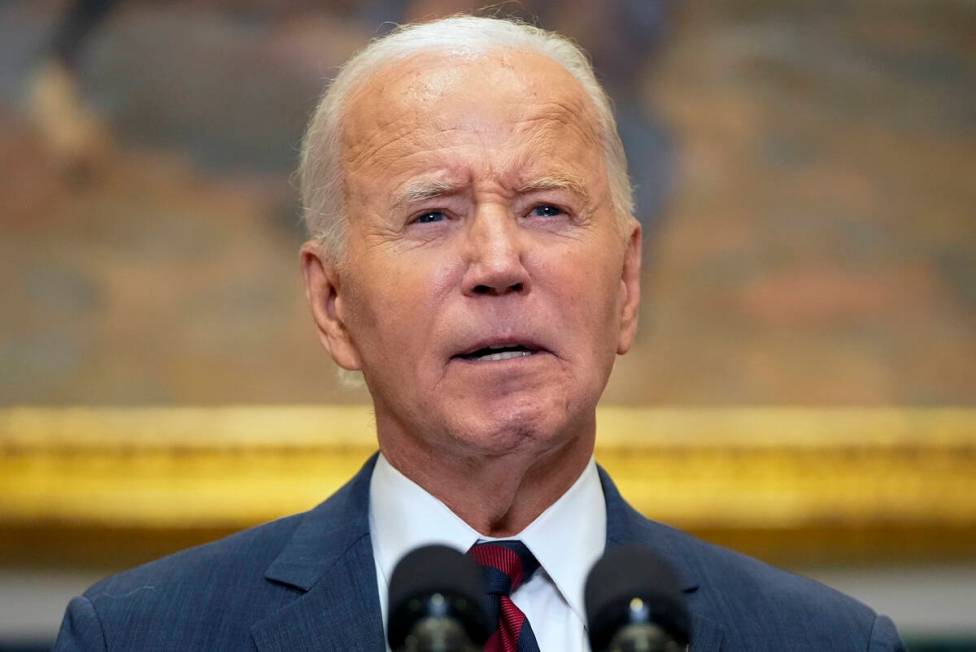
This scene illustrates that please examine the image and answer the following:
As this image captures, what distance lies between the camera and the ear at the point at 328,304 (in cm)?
263

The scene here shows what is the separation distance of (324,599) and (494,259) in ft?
2.14

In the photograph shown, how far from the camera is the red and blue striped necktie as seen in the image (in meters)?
2.31

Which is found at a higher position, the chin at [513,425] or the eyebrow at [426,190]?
the eyebrow at [426,190]

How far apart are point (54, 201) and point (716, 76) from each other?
245 centimetres

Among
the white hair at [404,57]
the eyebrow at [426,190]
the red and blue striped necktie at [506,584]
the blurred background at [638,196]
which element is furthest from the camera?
the blurred background at [638,196]

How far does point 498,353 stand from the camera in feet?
7.66

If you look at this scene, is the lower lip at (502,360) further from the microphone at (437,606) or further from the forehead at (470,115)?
the microphone at (437,606)

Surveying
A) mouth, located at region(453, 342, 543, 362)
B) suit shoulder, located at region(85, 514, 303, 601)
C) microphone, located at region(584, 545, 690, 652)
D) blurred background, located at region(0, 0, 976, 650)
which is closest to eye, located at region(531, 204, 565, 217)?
mouth, located at region(453, 342, 543, 362)

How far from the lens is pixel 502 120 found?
248cm

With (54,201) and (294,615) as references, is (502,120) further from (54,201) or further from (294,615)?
(54,201)

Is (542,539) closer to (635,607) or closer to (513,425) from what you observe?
(513,425)

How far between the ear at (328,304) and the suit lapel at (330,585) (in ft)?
0.86

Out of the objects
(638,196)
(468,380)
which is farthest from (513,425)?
(638,196)

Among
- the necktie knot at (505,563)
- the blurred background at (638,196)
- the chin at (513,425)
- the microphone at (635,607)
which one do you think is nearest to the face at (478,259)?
the chin at (513,425)
